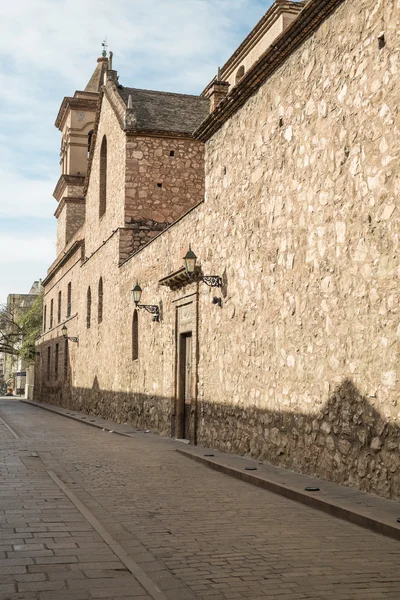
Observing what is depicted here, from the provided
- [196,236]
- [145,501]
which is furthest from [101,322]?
[145,501]

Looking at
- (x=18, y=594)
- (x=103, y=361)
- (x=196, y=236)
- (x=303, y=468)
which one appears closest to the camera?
(x=18, y=594)

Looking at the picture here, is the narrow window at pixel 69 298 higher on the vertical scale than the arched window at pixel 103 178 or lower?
lower

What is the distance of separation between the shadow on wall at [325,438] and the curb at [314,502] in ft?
2.26

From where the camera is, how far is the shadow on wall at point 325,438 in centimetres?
786

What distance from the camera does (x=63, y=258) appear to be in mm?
36625

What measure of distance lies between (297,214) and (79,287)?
21929 mm

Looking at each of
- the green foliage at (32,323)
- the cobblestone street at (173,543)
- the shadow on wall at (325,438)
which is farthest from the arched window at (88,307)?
the green foliage at (32,323)

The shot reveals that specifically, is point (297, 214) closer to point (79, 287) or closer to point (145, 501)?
point (145, 501)

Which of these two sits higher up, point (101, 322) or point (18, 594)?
point (101, 322)

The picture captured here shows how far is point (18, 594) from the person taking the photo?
4.39 meters

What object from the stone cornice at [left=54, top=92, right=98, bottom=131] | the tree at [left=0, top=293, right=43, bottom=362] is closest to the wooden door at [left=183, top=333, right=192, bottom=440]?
the stone cornice at [left=54, top=92, right=98, bottom=131]

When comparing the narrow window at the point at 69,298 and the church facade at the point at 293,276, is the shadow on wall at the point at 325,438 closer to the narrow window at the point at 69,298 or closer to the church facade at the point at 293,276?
the church facade at the point at 293,276

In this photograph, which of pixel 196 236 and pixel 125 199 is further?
pixel 125 199

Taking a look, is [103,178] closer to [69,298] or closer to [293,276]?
[69,298]
